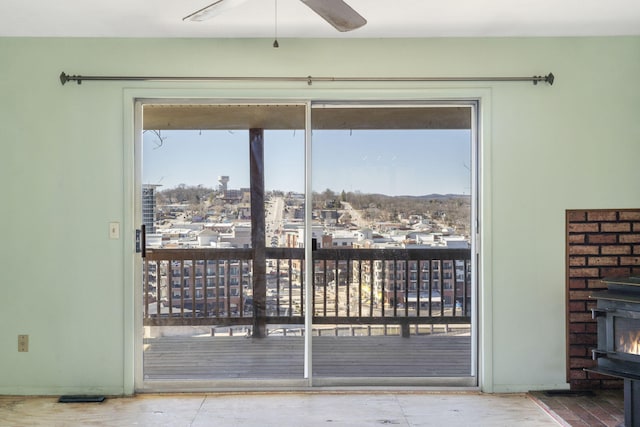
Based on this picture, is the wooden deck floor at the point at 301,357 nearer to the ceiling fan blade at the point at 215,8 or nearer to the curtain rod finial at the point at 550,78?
the curtain rod finial at the point at 550,78

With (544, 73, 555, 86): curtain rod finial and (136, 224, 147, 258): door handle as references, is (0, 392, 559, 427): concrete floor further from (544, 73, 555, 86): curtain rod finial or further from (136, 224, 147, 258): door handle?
(544, 73, 555, 86): curtain rod finial

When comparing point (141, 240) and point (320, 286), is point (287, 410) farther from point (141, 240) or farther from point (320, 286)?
point (141, 240)

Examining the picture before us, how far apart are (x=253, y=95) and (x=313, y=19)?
0.65 metres

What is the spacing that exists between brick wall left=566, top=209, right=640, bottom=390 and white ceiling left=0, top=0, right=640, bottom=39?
122 centimetres

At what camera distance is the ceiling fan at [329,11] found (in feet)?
6.70

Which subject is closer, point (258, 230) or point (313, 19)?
point (313, 19)

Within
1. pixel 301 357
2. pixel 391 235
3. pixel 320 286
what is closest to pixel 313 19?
pixel 391 235

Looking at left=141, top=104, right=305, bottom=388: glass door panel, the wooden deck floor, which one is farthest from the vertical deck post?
the wooden deck floor

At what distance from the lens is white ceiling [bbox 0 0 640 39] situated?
266 centimetres

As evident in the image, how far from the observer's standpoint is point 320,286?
3.29m

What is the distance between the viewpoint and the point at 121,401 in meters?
A: 3.09

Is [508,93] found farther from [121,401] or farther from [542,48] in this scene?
[121,401]

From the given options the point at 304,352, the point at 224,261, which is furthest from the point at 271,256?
the point at 304,352

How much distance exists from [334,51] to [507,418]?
255cm
